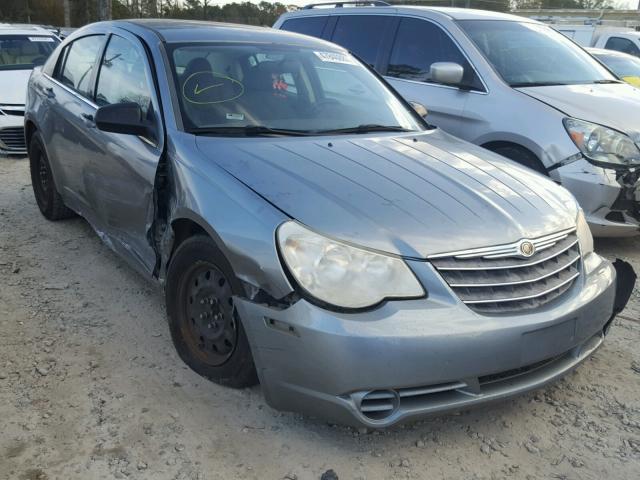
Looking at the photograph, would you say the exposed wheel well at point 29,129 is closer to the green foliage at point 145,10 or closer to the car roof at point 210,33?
the car roof at point 210,33

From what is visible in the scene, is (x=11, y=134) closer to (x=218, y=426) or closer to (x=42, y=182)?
(x=42, y=182)

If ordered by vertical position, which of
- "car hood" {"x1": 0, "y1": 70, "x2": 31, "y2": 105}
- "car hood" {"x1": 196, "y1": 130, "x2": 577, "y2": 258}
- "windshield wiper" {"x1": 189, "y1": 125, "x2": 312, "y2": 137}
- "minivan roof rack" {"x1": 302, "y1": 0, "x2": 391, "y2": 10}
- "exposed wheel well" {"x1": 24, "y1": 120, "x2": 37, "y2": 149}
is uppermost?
"minivan roof rack" {"x1": 302, "y1": 0, "x2": 391, "y2": 10}

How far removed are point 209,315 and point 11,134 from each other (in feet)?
20.8

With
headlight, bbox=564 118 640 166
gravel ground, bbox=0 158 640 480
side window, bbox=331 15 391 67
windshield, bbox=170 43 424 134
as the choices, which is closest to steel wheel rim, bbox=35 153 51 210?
gravel ground, bbox=0 158 640 480

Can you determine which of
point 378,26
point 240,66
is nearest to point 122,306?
point 240,66

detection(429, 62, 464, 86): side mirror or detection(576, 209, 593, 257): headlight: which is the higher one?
detection(429, 62, 464, 86): side mirror

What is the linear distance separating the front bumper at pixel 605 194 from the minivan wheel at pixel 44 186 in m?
3.93

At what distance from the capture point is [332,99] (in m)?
3.81

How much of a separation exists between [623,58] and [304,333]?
32.1ft

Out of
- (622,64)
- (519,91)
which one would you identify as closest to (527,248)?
(519,91)

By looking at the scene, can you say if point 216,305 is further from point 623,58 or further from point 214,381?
point 623,58

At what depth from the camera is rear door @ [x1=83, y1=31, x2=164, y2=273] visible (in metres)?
3.30

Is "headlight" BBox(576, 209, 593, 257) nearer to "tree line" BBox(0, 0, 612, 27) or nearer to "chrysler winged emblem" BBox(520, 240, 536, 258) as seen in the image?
"chrysler winged emblem" BBox(520, 240, 536, 258)

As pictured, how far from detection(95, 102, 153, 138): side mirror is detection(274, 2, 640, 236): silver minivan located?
9.40ft
